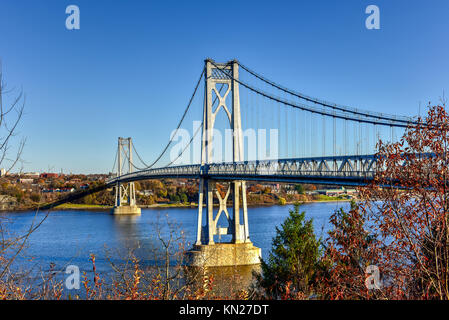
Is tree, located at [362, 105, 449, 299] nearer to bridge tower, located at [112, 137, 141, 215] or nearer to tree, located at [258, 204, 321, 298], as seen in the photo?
→ tree, located at [258, 204, 321, 298]

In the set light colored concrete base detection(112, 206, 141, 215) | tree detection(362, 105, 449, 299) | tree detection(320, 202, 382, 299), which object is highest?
tree detection(362, 105, 449, 299)

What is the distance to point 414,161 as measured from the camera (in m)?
7.46

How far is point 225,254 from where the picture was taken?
3023 centimetres

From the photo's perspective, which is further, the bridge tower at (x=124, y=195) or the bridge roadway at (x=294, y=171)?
the bridge tower at (x=124, y=195)

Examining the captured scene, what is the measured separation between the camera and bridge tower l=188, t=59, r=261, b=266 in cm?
3008

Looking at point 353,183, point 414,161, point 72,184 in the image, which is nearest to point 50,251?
point 353,183

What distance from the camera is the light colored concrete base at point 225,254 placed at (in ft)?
97.4

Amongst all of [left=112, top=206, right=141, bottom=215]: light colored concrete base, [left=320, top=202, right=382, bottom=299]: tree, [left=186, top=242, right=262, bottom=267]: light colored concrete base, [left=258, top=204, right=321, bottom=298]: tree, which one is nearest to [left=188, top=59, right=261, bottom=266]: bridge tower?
[left=186, top=242, right=262, bottom=267]: light colored concrete base

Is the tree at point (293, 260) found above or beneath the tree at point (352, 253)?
beneath

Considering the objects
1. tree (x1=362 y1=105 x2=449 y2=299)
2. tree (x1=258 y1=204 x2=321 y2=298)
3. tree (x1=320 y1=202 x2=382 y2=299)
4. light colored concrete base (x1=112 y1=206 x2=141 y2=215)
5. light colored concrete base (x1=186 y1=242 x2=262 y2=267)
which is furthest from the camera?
light colored concrete base (x1=112 y1=206 x2=141 y2=215)

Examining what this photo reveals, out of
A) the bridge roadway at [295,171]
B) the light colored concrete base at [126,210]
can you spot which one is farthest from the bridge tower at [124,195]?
the bridge roadway at [295,171]

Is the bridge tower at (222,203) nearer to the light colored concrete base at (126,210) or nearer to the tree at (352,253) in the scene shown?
the tree at (352,253)

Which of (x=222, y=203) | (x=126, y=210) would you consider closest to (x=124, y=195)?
(x=126, y=210)

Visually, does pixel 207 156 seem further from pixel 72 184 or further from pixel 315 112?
pixel 72 184
